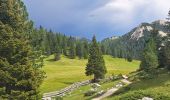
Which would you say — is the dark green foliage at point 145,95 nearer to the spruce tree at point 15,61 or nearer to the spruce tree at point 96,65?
the spruce tree at point 15,61

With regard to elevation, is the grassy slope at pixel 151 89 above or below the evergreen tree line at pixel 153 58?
below

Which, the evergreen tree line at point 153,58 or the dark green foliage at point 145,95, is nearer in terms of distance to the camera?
the dark green foliage at point 145,95

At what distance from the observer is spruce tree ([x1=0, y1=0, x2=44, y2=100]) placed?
104 ft

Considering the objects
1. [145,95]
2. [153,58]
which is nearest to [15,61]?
[145,95]

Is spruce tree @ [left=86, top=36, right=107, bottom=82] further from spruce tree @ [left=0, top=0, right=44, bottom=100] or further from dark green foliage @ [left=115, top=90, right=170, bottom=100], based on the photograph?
spruce tree @ [left=0, top=0, right=44, bottom=100]

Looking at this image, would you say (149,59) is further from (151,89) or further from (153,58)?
(151,89)

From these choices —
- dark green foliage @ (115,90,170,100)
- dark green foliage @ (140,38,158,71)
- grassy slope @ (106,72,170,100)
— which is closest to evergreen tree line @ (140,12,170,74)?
dark green foliage @ (140,38,158,71)

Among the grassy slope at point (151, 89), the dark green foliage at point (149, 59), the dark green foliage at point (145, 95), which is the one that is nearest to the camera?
the dark green foliage at point (145, 95)

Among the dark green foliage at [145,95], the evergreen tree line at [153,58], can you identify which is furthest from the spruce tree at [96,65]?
the dark green foliage at [145,95]

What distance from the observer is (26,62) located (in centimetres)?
3247

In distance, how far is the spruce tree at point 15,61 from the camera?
104 feet

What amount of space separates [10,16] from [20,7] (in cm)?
361

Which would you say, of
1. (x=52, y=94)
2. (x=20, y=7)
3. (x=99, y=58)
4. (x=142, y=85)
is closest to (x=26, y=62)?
(x=20, y=7)

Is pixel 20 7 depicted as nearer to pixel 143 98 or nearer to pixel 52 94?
pixel 143 98
